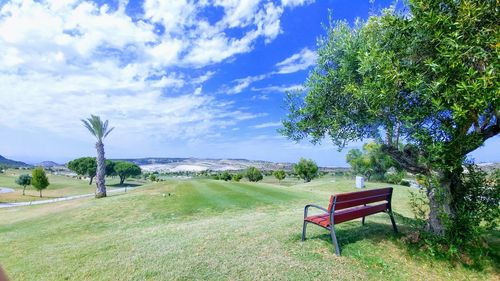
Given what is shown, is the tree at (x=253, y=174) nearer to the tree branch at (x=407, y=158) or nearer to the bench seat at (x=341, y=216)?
the bench seat at (x=341, y=216)

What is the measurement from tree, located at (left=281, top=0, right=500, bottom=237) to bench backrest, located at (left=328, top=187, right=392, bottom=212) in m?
1.17

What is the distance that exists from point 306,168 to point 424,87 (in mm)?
61641

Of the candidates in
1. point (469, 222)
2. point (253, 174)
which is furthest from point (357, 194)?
point (253, 174)

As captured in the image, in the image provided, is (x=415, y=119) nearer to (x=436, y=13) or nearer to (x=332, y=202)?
(x=436, y=13)

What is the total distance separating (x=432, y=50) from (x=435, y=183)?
116 inches

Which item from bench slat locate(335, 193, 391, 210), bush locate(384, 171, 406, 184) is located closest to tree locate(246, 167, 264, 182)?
bush locate(384, 171, 406, 184)

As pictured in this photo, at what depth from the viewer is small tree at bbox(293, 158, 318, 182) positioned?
217ft

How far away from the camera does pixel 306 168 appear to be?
66375mm

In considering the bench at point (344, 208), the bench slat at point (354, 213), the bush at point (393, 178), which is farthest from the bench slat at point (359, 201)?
the bush at point (393, 178)

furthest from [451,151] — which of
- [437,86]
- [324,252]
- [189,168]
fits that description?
[189,168]

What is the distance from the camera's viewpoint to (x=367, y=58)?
634 cm

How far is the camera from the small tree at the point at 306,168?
2608 inches

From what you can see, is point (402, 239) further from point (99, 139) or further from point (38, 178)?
point (38, 178)

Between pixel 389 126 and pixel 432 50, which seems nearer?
pixel 432 50
